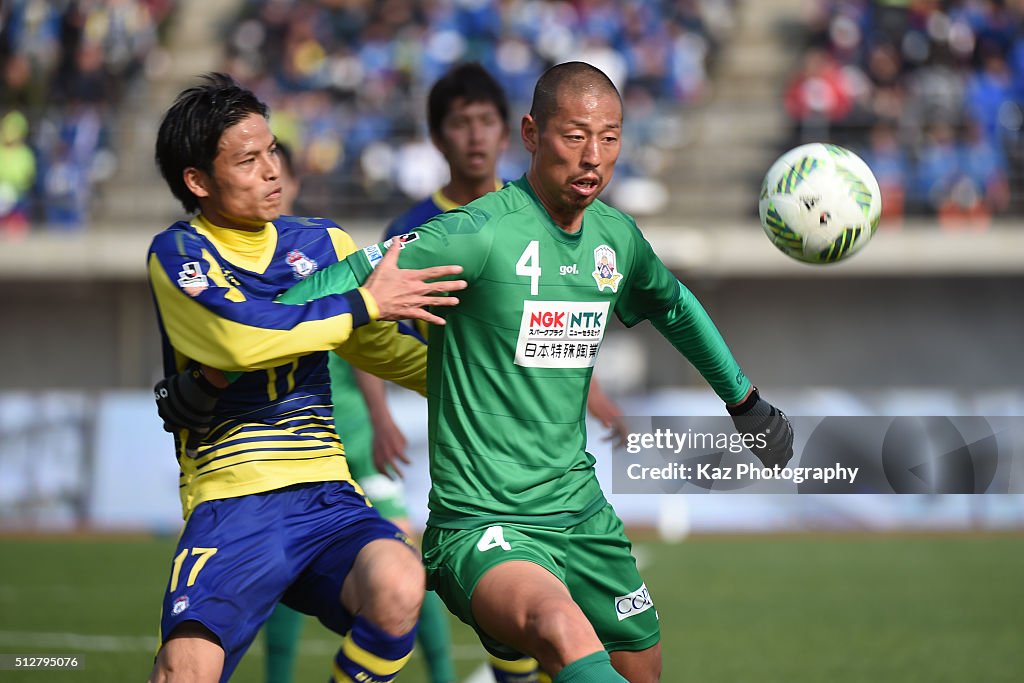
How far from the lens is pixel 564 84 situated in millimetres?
4059

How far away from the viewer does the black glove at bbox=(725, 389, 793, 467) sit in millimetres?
4641

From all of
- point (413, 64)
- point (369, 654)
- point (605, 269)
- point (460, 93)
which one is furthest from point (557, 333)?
point (413, 64)

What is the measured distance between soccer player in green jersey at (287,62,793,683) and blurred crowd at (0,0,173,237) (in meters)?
15.0

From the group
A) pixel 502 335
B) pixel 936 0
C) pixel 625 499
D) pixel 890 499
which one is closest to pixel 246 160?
pixel 502 335

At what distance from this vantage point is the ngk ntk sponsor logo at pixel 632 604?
4211 mm

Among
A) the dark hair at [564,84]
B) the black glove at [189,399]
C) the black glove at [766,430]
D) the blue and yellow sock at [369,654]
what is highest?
the dark hair at [564,84]

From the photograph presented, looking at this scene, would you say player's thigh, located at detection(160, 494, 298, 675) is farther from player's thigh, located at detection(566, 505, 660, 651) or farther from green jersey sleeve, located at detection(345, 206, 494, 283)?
player's thigh, located at detection(566, 505, 660, 651)

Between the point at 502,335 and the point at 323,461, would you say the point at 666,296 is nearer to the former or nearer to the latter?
the point at 502,335

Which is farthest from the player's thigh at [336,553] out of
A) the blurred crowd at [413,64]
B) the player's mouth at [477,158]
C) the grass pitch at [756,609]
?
the blurred crowd at [413,64]

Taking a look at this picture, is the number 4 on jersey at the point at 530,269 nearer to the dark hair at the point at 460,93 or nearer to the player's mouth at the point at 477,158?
the player's mouth at the point at 477,158

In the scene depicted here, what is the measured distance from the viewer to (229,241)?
416cm

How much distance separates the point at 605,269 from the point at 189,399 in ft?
4.61

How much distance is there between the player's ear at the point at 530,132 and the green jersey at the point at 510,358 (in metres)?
0.17

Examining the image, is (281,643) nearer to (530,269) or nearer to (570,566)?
(570,566)
